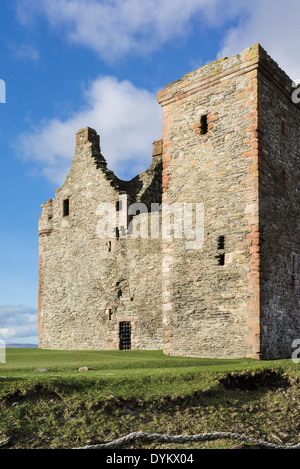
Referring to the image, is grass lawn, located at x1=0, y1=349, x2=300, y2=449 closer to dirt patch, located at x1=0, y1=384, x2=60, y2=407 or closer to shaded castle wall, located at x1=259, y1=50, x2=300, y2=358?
dirt patch, located at x1=0, y1=384, x2=60, y2=407

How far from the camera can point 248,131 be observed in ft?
48.9

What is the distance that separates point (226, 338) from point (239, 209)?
3.98m

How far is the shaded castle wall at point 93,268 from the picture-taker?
62.0ft

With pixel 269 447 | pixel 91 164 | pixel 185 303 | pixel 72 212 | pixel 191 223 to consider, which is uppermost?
pixel 91 164

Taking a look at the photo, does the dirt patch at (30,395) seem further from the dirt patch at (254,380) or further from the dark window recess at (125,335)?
the dark window recess at (125,335)

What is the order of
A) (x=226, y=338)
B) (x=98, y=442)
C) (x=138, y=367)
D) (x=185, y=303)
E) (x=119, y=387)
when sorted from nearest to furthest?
(x=98, y=442), (x=119, y=387), (x=138, y=367), (x=226, y=338), (x=185, y=303)

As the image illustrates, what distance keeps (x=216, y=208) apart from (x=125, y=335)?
7.36 m

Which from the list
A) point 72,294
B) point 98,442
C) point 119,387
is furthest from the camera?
point 72,294

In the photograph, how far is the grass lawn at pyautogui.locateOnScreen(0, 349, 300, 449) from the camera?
6754 millimetres

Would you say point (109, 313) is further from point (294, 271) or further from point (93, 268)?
point (294, 271)

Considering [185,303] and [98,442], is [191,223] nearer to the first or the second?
[185,303]

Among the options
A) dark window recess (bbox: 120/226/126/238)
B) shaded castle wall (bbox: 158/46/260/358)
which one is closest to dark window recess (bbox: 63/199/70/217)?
dark window recess (bbox: 120/226/126/238)

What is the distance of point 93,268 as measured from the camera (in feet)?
71.1

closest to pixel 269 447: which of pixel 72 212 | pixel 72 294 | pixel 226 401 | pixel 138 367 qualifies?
pixel 226 401
